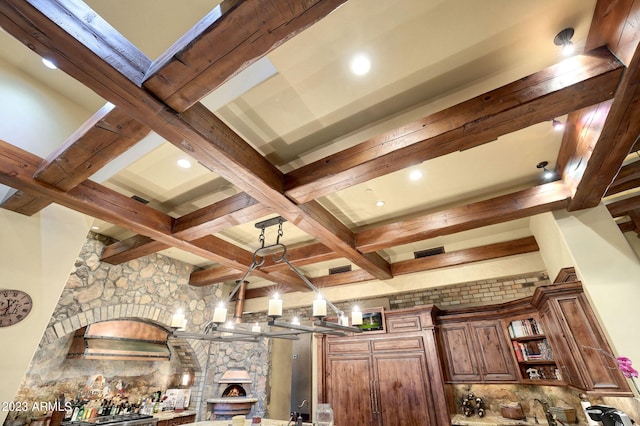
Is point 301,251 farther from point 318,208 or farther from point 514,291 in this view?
point 514,291

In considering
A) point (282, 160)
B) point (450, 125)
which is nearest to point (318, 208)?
point (282, 160)

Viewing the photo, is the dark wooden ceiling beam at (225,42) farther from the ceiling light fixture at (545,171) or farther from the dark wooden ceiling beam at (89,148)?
the ceiling light fixture at (545,171)

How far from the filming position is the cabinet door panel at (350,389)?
4.49m

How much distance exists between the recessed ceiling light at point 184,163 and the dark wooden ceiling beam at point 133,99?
0.76 m

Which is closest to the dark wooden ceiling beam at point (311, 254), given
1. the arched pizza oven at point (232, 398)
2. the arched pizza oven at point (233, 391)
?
the arched pizza oven at point (232, 398)

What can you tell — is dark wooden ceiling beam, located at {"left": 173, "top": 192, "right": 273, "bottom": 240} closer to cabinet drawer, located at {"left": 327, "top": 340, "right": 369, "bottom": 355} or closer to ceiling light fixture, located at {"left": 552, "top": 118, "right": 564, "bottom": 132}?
ceiling light fixture, located at {"left": 552, "top": 118, "right": 564, "bottom": 132}

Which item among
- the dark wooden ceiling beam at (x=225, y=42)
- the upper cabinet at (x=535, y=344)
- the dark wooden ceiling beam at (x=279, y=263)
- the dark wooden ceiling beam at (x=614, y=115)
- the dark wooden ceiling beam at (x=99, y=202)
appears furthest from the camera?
the dark wooden ceiling beam at (x=279, y=263)

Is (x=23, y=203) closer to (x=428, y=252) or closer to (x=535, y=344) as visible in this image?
(x=428, y=252)

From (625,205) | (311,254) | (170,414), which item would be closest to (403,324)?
(311,254)

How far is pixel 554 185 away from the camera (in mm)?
2965

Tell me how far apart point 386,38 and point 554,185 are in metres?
2.47

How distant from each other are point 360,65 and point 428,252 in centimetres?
374

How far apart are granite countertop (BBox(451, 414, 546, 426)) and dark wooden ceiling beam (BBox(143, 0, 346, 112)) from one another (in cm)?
492

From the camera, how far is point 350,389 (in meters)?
4.71
